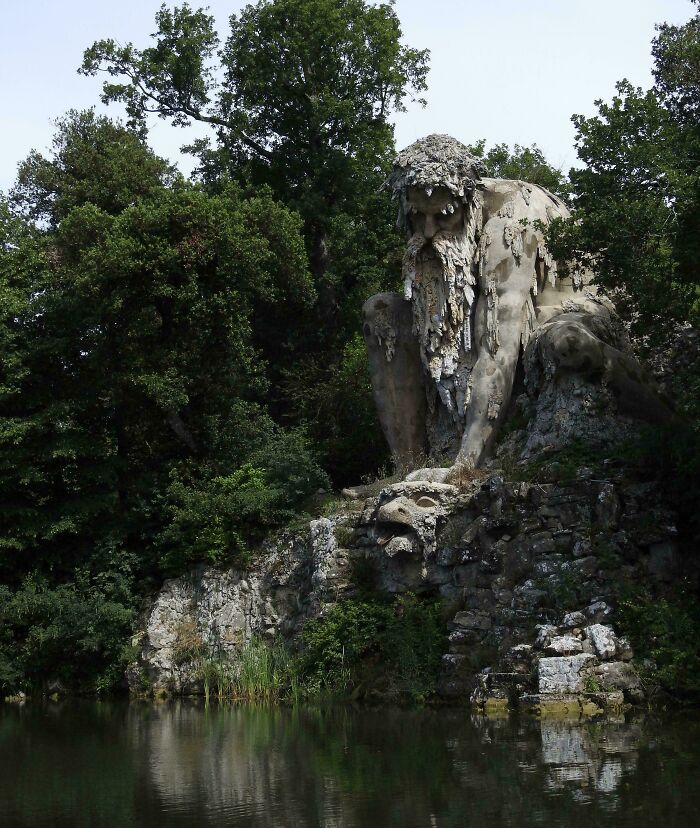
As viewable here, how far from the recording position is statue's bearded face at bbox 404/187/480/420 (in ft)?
57.5

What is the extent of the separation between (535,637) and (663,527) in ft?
7.45

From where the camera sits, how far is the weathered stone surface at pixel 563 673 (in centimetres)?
1220

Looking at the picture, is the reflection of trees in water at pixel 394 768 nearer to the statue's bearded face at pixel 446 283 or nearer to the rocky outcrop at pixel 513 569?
the rocky outcrop at pixel 513 569

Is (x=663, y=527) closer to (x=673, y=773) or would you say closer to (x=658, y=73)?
A: (x=673, y=773)

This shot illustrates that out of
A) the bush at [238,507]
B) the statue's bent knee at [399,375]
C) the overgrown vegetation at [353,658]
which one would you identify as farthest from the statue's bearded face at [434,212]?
the overgrown vegetation at [353,658]

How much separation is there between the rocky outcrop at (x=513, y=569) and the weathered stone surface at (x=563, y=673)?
0.01 metres

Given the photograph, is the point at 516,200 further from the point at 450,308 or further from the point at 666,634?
the point at 666,634

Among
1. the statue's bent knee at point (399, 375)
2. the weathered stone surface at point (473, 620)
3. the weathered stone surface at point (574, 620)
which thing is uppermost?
the statue's bent knee at point (399, 375)

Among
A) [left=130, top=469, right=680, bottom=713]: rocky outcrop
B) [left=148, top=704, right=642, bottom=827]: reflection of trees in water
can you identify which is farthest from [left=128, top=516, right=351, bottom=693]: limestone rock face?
[left=148, top=704, right=642, bottom=827]: reflection of trees in water

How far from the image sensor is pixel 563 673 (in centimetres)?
1228

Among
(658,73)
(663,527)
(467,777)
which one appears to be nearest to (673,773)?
(467,777)

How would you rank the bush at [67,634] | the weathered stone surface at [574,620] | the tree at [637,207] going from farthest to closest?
the bush at [67,634] → the tree at [637,207] → the weathered stone surface at [574,620]

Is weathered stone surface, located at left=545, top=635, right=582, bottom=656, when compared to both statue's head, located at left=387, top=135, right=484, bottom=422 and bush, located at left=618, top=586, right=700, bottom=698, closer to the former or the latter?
bush, located at left=618, top=586, right=700, bottom=698

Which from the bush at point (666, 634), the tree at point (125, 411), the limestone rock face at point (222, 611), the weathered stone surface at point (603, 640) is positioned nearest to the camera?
the bush at point (666, 634)
